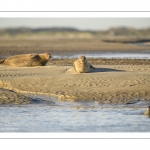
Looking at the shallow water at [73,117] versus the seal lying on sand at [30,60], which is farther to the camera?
the seal lying on sand at [30,60]

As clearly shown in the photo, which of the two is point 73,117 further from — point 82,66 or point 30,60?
point 30,60

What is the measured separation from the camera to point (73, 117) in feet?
36.0

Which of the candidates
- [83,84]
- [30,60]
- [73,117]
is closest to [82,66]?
[83,84]

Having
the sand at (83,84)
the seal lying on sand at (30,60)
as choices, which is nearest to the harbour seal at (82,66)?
the sand at (83,84)

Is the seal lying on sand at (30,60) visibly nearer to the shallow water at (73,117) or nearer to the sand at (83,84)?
the sand at (83,84)

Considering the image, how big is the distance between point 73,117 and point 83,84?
126 inches

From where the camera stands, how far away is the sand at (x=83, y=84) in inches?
518

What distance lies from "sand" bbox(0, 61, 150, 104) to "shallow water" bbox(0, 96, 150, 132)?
1.66 ft

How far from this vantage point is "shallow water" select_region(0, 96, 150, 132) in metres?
10.1

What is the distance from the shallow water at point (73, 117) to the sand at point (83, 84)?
506mm

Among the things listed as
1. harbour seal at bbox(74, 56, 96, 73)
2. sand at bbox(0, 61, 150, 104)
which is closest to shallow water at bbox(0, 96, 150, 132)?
sand at bbox(0, 61, 150, 104)
